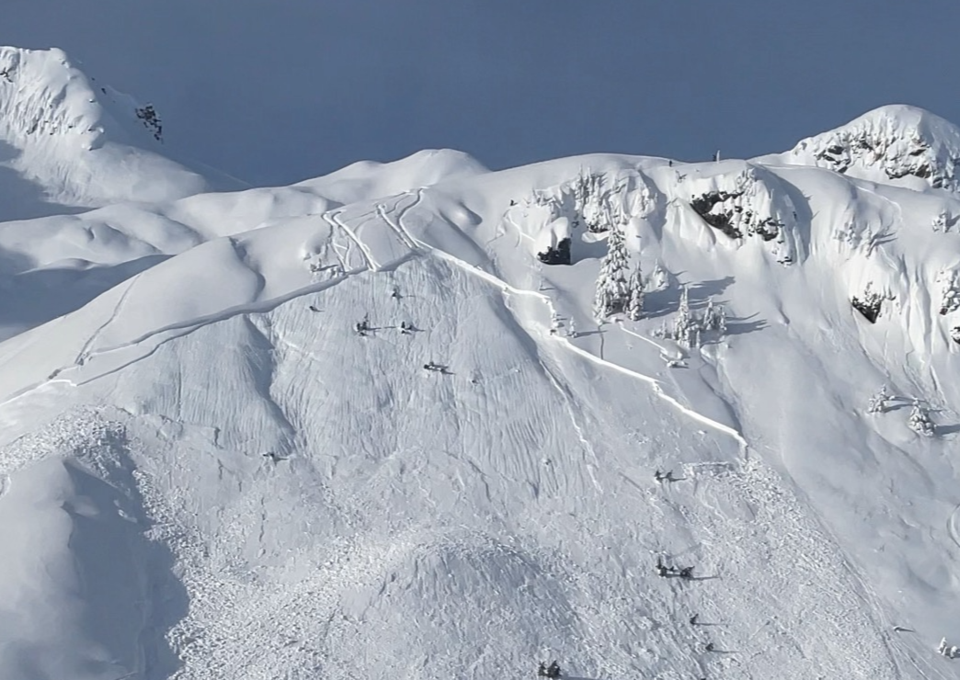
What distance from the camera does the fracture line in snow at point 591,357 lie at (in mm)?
26234

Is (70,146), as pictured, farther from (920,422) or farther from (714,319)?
(920,422)

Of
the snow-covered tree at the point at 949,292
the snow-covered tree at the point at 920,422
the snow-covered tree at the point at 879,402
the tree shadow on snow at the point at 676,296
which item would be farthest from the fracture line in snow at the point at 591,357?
the snow-covered tree at the point at 949,292

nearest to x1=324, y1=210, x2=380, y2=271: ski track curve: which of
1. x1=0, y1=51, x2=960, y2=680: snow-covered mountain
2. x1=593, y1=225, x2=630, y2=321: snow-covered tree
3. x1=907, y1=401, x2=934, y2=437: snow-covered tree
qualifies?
x1=0, y1=51, x2=960, y2=680: snow-covered mountain

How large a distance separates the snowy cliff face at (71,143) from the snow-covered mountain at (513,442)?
3657cm

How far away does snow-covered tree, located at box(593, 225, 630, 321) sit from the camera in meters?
29.1

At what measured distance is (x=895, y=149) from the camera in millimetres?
38031

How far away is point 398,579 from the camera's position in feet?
68.5

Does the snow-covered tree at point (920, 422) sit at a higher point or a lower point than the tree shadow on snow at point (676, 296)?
lower

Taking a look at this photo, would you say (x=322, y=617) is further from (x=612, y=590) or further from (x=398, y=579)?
(x=612, y=590)

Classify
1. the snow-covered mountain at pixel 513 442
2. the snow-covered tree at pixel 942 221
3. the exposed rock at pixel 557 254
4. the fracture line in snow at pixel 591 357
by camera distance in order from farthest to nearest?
the snow-covered tree at pixel 942 221, the exposed rock at pixel 557 254, the fracture line in snow at pixel 591 357, the snow-covered mountain at pixel 513 442

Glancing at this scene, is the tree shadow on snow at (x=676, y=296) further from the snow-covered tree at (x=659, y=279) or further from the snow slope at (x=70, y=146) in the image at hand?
the snow slope at (x=70, y=146)

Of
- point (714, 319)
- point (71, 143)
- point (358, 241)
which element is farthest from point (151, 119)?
point (714, 319)

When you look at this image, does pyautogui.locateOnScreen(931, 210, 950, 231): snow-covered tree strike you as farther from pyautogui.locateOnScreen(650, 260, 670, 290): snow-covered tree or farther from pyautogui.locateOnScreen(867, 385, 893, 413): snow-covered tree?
pyautogui.locateOnScreen(650, 260, 670, 290): snow-covered tree

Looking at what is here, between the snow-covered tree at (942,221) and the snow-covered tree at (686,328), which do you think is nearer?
the snow-covered tree at (686,328)
